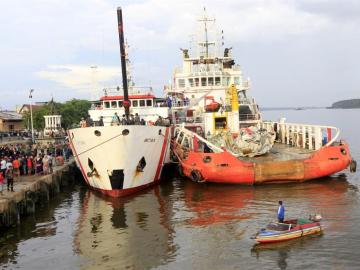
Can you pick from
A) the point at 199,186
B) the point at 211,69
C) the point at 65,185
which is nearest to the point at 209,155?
the point at 199,186

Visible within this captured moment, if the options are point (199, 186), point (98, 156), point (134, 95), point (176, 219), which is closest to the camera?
point (176, 219)

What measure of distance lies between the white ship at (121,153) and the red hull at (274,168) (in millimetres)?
3274

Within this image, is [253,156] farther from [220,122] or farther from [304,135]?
[220,122]

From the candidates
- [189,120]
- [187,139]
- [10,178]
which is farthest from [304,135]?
[10,178]

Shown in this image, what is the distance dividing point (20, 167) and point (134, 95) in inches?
446

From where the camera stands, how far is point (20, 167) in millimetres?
27422

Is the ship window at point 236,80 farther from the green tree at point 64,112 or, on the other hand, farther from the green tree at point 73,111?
the green tree at point 73,111

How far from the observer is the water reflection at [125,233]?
1598cm

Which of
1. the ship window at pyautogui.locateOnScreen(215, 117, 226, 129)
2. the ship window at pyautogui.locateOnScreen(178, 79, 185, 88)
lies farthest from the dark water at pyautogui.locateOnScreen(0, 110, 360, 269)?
the ship window at pyautogui.locateOnScreen(178, 79, 185, 88)

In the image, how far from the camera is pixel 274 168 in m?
25.7

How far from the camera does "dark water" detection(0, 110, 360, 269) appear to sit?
15523 mm

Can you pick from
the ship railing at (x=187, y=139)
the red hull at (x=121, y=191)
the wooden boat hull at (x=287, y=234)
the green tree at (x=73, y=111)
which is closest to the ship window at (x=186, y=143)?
the ship railing at (x=187, y=139)

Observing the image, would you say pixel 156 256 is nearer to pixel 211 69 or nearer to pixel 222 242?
pixel 222 242

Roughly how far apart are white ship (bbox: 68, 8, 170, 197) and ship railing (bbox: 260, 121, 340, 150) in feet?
31.2
